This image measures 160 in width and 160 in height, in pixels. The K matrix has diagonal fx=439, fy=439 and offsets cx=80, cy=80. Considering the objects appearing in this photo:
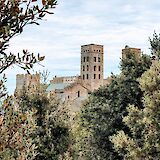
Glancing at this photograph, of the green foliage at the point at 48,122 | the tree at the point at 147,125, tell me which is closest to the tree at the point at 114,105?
the tree at the point at 147,125

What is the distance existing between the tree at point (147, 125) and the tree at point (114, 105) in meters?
5.60

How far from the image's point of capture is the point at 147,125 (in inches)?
950

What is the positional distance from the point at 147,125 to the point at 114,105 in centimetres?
919

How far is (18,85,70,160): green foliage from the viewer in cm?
2180

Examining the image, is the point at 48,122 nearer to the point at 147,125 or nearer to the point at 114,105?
the point at 147,125

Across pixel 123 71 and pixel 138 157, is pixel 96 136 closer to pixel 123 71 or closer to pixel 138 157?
pixel 123 71

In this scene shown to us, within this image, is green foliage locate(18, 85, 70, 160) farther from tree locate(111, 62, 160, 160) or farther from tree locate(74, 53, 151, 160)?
tree locate(74, 53, 151, 160)

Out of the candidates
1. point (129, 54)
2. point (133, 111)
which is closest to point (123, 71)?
point (129, 54)

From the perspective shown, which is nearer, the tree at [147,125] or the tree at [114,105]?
the tree at [147,125]

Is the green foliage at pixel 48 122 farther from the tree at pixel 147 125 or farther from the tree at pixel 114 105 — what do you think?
the tree at pixel 114 105

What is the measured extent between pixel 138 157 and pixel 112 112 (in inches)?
353

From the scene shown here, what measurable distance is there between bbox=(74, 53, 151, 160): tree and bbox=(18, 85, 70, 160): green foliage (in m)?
9.20

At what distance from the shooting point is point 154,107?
23.8 m

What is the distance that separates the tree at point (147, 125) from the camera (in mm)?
23562
